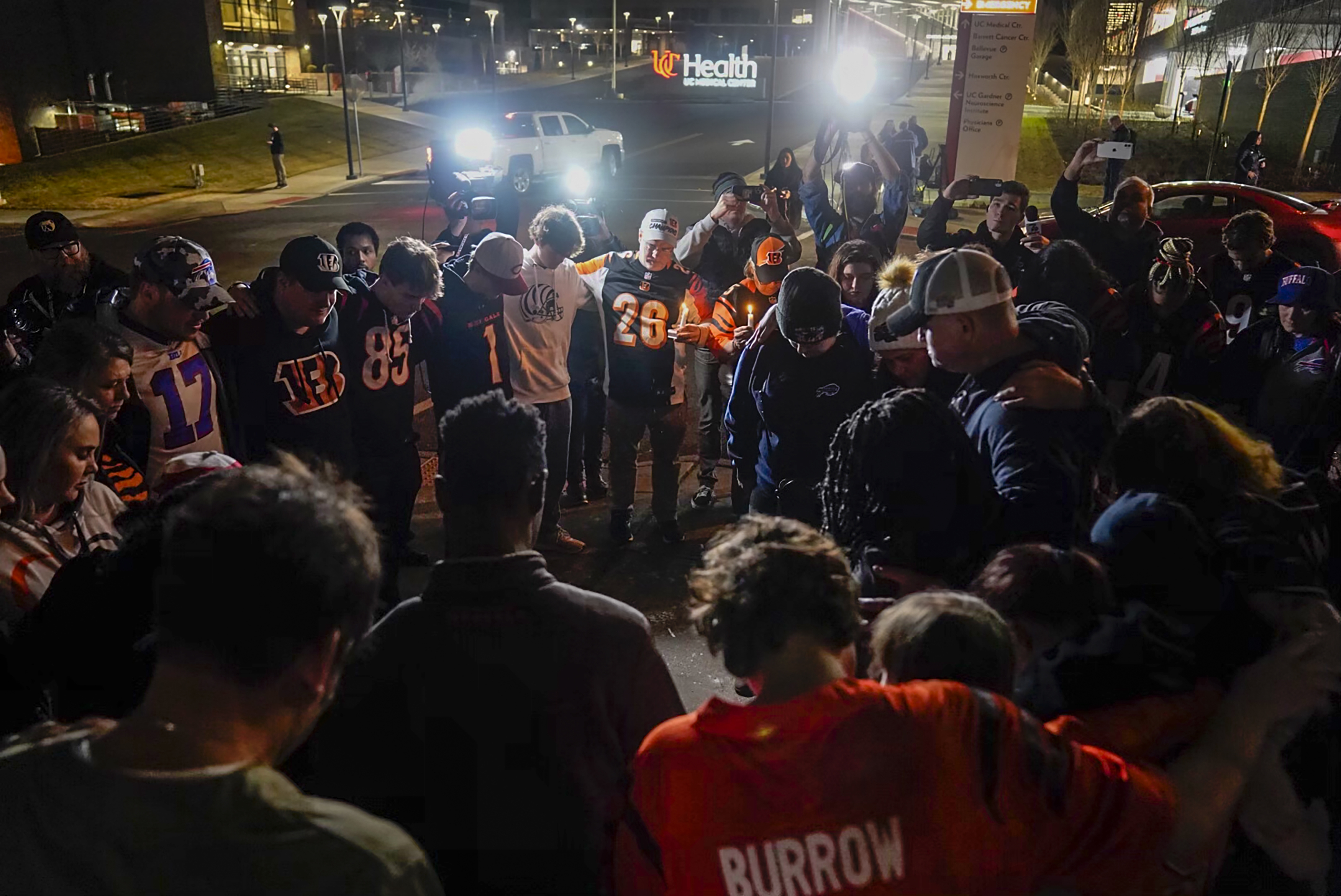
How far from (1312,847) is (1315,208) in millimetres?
14792

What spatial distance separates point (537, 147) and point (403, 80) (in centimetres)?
2227

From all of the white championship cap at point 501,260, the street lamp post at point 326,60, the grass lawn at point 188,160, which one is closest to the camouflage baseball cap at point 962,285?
the white championship cap at point 501,260

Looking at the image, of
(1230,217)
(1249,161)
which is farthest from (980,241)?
(1249,161)

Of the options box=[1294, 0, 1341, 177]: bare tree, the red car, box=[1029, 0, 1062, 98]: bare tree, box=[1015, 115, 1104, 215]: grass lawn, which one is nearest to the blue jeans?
the red car

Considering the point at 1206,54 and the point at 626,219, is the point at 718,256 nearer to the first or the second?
the point at 626,219

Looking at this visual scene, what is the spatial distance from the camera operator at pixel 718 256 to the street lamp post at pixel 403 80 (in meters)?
41.5

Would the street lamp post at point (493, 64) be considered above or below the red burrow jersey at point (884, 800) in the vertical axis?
above

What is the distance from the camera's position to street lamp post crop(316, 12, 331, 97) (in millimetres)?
48438

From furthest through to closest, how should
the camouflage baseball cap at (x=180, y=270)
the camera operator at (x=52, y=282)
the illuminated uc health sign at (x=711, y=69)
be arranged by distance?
the illuminated uc health sign at (x=711, y=69), the camera operator at (x=52, y=282), the camouflage baseball cap at (x=180, y=270)

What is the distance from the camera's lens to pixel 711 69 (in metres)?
39.7

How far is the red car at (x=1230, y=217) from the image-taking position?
40.2ft

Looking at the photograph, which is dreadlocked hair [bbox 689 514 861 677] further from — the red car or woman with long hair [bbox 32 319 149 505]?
the red car

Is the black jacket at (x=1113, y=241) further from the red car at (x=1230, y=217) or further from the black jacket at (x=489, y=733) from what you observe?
the black jacket at (x=489, y=733)

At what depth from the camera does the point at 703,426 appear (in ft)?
22.5
